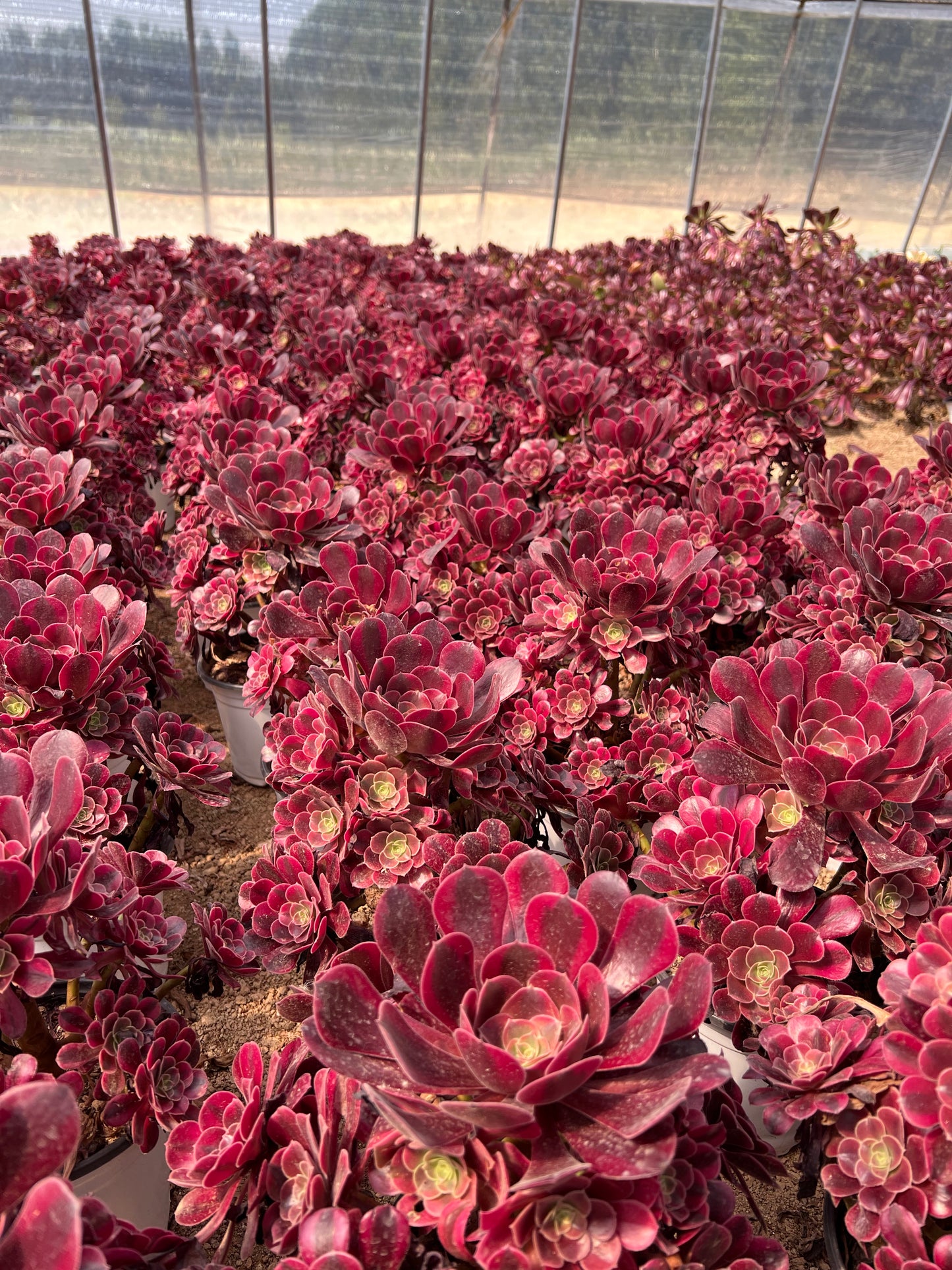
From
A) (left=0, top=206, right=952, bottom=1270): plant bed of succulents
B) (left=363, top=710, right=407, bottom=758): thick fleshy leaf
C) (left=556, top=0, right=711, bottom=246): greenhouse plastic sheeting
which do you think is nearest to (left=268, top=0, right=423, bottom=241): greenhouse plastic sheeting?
(left=556, top=0, right=711, bottom=246): greenhouse plastic sheeting

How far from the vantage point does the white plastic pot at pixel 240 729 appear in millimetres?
2201

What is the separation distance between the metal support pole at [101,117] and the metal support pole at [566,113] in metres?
4.72

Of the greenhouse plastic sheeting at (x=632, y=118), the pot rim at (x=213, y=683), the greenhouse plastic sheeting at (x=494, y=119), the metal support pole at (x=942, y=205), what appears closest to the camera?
the pot rim at (x=213, y=683)

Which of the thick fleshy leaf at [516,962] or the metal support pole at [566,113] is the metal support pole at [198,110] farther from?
the thick fleshy leaf at [516,962]

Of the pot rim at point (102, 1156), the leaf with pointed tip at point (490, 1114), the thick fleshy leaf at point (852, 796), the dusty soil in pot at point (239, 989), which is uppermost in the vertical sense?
the leaf with pointed tip at point (490, 1114)

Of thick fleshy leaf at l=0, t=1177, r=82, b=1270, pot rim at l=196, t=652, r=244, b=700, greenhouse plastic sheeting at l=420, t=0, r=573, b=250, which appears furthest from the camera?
greenhouse plastic sheeting at l=420, t=0, r=573, b=250

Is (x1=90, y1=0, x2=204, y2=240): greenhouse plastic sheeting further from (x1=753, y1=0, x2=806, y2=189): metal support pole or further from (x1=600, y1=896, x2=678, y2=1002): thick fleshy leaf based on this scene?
(x1=600, y1=896, x2=678, y2=1002): thick fleshy leaf

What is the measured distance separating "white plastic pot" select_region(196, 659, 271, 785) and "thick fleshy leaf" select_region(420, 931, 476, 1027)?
1.52 meters

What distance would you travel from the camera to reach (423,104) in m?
9.37

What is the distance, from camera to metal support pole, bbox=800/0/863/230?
1046cm

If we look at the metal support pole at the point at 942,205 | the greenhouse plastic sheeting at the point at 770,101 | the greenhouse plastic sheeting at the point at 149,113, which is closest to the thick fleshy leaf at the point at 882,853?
the greenhouse plastic sheeting at the point at 149,113

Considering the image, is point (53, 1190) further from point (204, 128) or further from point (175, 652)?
point (204, 128)

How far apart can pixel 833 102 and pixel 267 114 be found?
24.2 ft

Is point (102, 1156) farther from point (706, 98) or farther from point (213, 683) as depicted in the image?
point (706, 98)
